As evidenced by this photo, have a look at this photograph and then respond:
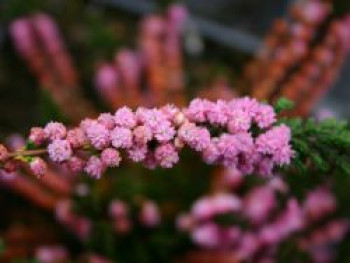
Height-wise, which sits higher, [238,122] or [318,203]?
[318,203]

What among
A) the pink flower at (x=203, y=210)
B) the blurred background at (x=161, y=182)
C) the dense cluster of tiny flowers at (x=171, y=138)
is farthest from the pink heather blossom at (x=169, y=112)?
the pink flower at (x=203, y=210)

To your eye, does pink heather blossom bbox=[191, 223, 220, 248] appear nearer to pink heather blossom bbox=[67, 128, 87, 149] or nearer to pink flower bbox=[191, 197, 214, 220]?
pink flower bbox=[191, 197, 214, 220]

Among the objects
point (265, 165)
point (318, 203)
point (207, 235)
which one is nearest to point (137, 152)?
point (265, 165)

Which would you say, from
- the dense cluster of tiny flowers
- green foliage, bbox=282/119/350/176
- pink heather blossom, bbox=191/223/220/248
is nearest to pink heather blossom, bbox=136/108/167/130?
the dense cluster of tiny flowers

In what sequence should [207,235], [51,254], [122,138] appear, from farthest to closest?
[51,254]
[207,235]
[122,138]

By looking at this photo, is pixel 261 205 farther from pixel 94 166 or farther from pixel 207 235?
pixel 94 166

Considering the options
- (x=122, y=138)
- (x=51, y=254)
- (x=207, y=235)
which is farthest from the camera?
(x=51, y=254)

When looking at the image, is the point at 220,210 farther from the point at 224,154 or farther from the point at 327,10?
the point at 224,154
